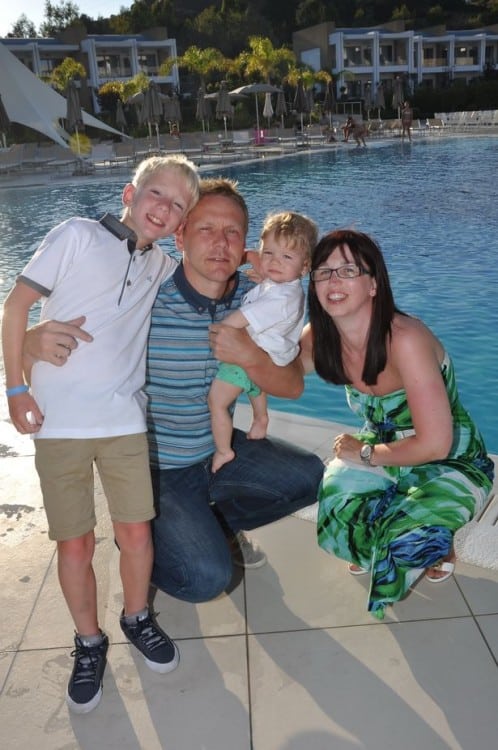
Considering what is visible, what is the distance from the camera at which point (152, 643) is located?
235 cm

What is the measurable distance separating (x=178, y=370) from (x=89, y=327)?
1.68ft

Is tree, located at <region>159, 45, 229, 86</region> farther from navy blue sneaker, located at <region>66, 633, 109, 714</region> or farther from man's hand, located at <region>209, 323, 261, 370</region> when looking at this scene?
navy blue sneaker, located at <region>66, 633, 109, 714</region>

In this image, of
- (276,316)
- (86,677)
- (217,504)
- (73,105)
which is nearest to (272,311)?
(276,316)

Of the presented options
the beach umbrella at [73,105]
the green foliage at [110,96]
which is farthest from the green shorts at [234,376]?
the green foliage at [110,96]

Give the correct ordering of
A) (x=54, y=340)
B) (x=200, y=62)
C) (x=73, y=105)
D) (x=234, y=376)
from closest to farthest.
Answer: (x=54, y=340)
(x=234, y=376)
(x=73, y=105)
(x=200, y=62)

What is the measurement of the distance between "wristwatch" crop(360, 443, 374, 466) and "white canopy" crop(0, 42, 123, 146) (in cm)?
2893

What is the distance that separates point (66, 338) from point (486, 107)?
49.3 meters

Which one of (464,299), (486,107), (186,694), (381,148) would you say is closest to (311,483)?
(186,694)

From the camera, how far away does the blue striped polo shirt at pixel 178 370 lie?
2648 millimetres

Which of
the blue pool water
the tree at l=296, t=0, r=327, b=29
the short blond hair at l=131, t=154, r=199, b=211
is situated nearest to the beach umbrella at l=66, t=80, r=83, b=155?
the blue pool water

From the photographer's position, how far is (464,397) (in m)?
5.95

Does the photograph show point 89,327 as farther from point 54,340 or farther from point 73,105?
point 73,105

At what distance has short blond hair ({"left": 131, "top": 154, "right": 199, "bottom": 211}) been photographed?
241 centimetres

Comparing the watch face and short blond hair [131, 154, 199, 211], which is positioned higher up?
short blond hair [131, 154, 199, 211]
